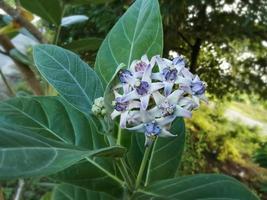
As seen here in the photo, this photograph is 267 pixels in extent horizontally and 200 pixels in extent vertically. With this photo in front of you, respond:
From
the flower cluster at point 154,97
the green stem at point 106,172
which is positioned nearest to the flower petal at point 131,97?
the flower cluster at point 154,97

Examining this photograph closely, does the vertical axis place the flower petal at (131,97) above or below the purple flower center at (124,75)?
below

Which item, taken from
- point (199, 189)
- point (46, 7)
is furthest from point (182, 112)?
point (46, 7)

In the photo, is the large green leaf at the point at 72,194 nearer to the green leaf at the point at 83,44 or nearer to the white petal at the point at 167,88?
the white petal at the point at 167,88

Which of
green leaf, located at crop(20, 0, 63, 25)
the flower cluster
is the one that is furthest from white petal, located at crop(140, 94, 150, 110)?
green leaf, located at crop(20, 0, 63, 25)

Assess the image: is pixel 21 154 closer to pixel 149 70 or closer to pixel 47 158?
pixel 47 158

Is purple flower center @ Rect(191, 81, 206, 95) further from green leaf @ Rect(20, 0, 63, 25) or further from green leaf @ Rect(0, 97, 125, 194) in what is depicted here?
green leaf @ Rect(20, 0, 63, 25)

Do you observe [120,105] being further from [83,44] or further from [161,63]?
[83,44]
